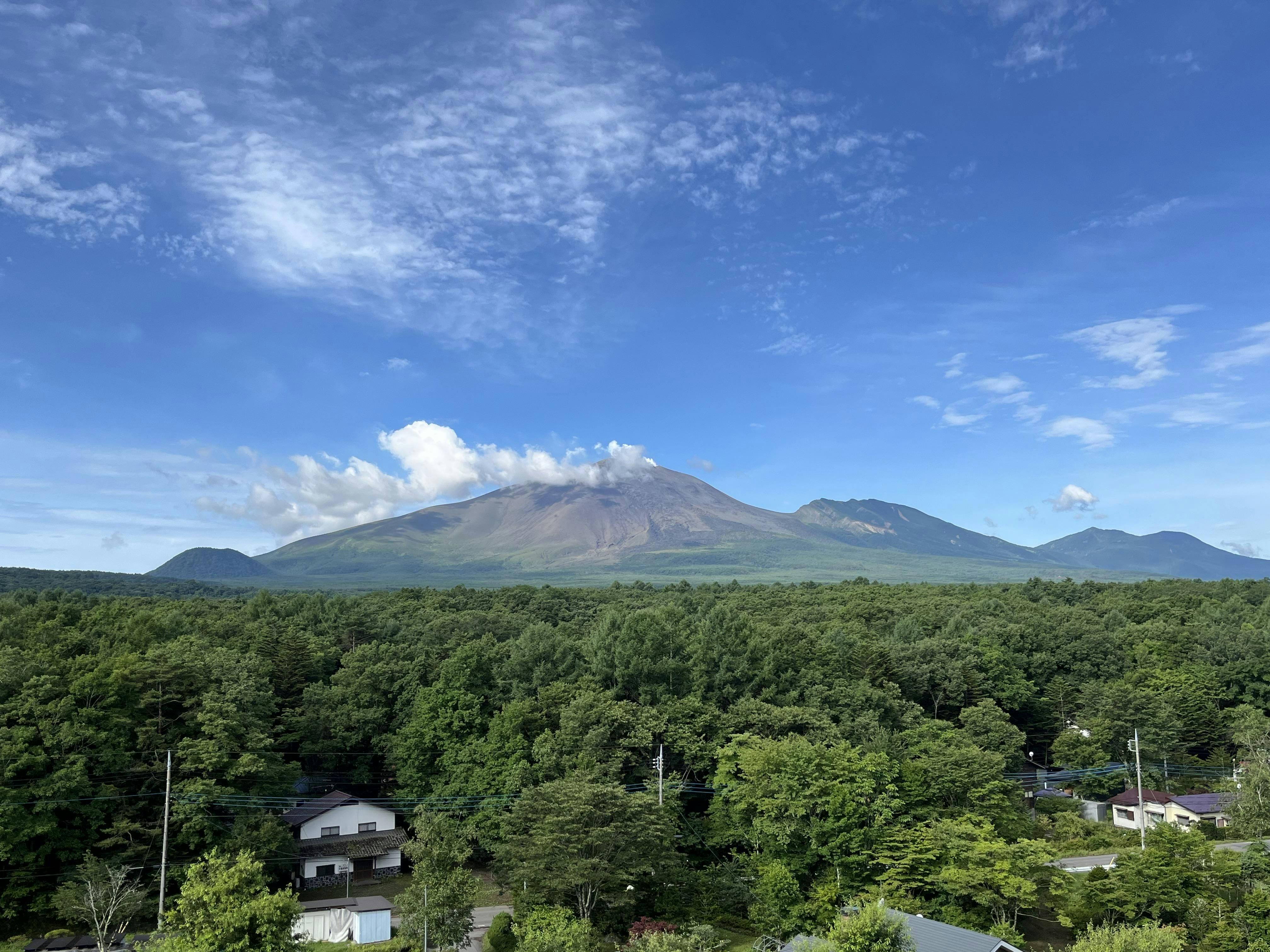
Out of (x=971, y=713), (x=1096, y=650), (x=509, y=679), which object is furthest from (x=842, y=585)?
(x=509, y=679)

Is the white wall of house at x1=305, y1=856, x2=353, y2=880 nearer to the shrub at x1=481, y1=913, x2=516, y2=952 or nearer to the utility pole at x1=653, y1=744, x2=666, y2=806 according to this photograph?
the shrub at x1=481, y1=913, x2=516, y2=952

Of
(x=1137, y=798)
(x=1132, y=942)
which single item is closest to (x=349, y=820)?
(x=1132, y=942)

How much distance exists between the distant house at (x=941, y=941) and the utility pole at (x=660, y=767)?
6144 millimetres

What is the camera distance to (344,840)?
90.3 ft

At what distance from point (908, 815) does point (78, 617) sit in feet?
112

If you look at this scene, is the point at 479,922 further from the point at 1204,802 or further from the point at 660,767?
the point at 1204,802

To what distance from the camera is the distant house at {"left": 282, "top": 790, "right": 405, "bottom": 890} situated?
1044 inches

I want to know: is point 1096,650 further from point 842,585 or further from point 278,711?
point 278,711

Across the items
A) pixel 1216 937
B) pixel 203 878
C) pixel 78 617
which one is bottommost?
pixel 1216 937

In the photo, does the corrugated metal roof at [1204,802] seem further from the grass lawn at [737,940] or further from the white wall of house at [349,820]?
the white wall of house at [349,820]

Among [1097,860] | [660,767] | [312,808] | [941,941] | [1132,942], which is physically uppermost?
[660,767]

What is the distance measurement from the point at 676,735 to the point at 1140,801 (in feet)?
58.0

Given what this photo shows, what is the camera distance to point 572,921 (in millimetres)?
18375

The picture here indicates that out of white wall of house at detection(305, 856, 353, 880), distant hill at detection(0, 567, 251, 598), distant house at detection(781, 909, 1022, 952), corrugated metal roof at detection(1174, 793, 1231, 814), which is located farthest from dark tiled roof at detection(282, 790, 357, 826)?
distant hill at detection(0, 567, 251, 598)
